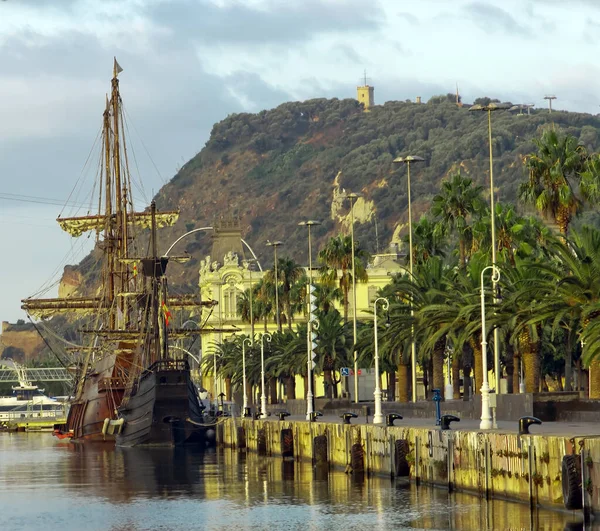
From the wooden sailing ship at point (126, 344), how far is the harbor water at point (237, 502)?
19.4 m

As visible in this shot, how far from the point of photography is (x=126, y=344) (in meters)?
102

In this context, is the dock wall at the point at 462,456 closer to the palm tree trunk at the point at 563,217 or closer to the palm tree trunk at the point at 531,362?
the palm tree trunk at the point at 531,362

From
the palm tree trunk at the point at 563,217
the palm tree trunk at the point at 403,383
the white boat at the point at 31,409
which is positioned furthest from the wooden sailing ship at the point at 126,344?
the white boat at the point at 31,409

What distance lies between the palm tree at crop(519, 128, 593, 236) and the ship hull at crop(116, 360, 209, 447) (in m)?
30.2

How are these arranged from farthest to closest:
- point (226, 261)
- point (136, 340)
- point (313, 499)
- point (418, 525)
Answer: point (226, 261) < point (136, 340) < point (313, 499) < point (418, 525)

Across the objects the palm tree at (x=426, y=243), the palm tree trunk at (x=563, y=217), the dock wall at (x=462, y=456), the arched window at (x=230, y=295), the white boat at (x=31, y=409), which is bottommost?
the dock wall at (x=462, y=456)

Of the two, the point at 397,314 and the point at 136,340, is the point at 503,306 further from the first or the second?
the point at 136,340

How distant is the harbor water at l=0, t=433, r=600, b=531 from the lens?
3659 cm

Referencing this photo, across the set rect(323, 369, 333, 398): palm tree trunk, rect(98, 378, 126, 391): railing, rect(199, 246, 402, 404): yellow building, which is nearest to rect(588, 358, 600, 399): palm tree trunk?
rect(323, 369, 333, 398): palm tree trunk

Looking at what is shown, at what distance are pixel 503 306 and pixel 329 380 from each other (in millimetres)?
40716

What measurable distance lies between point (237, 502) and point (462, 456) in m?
8.04

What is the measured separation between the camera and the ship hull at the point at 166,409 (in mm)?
87125

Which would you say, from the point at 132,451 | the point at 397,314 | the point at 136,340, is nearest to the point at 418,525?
the point at 397,314

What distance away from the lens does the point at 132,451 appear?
278 ft
